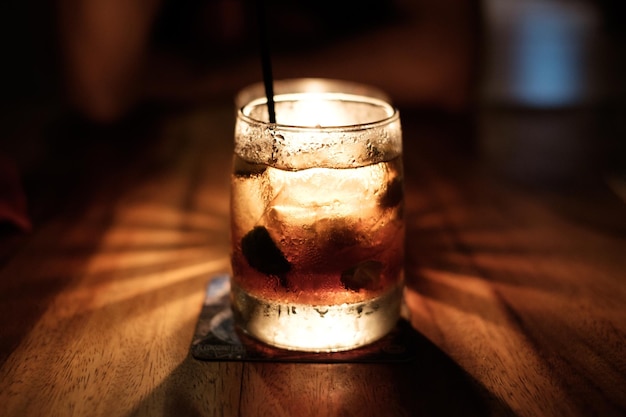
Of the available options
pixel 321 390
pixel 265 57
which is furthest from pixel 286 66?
pixel 321 390

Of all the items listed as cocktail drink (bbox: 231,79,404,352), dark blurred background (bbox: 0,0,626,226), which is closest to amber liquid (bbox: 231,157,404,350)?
cocktail drink (bbox: 231,79,404,352)

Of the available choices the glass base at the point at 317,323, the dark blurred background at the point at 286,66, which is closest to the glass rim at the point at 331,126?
the glass base at the point at 317,323

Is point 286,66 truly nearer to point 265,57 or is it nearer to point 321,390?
point 265,57

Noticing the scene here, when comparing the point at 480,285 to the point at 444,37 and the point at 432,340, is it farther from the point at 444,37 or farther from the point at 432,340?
the point at 444,37

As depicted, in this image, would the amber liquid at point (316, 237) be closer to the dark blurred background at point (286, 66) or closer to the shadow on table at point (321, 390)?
the shadow on table at point (321, 390)

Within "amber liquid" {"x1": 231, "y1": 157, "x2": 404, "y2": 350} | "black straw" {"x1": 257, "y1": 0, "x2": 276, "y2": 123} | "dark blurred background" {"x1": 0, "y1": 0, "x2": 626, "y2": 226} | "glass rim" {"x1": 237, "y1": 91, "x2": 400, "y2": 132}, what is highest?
"black straw" {"x1": 257, "y1": 0, "x2": 276, "y2": 123}

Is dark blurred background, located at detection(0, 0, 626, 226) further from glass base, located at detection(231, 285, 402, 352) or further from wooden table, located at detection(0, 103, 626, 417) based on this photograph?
glass base, located at detection(231, 285, 402, 352)
